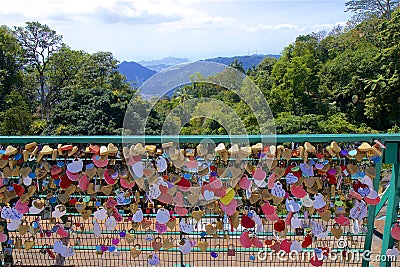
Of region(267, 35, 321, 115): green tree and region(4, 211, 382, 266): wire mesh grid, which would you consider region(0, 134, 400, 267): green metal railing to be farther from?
region(267, 35, 321, 115): green tree

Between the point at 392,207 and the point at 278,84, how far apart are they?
883 inches

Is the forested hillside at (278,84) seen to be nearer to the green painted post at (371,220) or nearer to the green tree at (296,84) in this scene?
the green tree at (296,84)

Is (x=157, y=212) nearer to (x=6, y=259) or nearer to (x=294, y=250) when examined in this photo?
(x=294, y=250)

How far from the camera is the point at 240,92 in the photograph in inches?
76.7

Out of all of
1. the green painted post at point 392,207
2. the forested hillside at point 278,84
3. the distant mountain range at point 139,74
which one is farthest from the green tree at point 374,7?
the green painted post at point 392,207

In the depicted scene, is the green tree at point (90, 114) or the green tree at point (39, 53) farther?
the green tree at point (39, 53)

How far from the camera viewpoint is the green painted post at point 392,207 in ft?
6.79

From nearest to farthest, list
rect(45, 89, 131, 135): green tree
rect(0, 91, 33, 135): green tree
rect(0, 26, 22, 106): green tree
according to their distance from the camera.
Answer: rect(45, 89, 131, 135): green tree → rect(0, 91, 33, 135): green tree → rect(0, 26, 22, 106): green tree

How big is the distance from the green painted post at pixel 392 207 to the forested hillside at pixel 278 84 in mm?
13287

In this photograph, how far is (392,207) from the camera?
6.91ft

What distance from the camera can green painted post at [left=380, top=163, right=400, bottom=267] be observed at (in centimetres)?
207

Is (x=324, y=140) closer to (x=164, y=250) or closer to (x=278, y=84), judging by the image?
(x=164, y=250)

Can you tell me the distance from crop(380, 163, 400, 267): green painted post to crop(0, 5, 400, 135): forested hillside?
13.3 m

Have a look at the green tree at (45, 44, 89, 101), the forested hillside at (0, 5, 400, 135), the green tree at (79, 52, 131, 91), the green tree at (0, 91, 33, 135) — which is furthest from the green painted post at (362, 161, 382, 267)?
the green tree at (45, 44, 89, 101)
